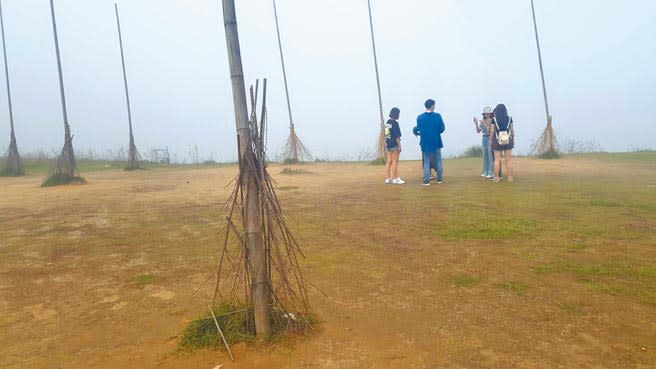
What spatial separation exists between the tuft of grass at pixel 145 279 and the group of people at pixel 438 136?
618cm

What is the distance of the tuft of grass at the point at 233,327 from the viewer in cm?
276

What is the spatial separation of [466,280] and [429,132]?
226 inches

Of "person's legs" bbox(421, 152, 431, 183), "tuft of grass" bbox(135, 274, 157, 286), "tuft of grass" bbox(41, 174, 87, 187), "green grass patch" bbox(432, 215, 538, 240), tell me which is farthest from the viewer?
"tuft of grass" bbox(41, 174, 87, 187)

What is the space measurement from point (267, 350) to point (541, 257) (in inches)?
101

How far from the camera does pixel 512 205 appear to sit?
21.5 feet

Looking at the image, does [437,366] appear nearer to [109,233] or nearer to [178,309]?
[178,309]

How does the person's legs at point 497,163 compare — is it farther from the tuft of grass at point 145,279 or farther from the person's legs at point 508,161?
the tuft of grass at point 145,279

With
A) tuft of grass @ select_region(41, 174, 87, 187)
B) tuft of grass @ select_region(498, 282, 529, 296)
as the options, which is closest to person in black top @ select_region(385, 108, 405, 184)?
tuft of grass @ select_region(498, 282, 529, 296)

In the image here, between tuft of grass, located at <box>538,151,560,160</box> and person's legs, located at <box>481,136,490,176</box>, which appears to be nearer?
person's legs, located at <box>481,136,490,176</box>

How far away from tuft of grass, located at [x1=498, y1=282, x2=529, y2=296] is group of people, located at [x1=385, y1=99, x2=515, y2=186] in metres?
5.49

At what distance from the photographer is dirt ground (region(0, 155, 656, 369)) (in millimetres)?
2625

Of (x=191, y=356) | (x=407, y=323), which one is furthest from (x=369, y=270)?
(x=191, y=356)

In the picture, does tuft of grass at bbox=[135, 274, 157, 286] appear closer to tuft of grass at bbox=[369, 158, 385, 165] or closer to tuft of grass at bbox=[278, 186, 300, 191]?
tuft of grass at bbox=[278, 186, 300, 191]

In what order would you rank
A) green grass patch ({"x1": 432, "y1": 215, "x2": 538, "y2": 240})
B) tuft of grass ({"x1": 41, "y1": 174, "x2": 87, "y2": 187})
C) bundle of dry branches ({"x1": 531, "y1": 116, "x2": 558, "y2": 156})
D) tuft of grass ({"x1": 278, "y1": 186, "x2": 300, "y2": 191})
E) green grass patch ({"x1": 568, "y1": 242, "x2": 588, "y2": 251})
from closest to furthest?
green grass patch ({"x1": 568, "y1": 242, "x2": 588, "y2": 251}) → green grass patch ({"x1": 432, "y1": 215, "x2": 538, "y2": 240}) → tuft of grass ({"x1": 278, "y1": 186, "x2": 300, "y2": 191}) → tuft of grass ({"x1": 41, "y1": 174, "x2": 87, "y2": 187}) → bundle of dry branches ({"x1": 531, "y1": 116, "x2": 558, "y2": 156})
